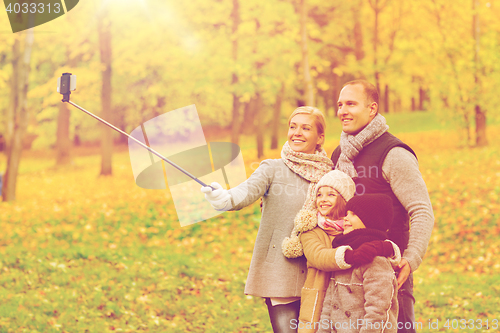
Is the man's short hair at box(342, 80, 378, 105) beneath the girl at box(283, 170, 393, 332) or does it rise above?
above

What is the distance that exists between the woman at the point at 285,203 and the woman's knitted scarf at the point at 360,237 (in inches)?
12.7

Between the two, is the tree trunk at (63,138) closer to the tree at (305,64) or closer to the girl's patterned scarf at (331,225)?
the tree at (305,64)

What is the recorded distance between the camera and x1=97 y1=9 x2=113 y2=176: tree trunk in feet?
44.3

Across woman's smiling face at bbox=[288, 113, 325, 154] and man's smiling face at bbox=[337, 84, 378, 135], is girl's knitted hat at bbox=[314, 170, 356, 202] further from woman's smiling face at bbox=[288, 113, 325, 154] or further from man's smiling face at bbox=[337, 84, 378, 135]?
man's smiling face at bbox=[337, 84, 378, 135]

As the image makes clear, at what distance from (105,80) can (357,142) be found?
12163mm

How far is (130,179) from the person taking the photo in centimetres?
1425

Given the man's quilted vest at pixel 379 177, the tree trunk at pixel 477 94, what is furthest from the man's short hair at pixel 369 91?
the tree trunk at pixel 477 94

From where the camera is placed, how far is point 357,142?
2.64 m

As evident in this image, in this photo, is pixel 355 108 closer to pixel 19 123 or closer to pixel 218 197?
pixel 218 197

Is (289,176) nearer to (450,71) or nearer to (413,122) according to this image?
(450,71)

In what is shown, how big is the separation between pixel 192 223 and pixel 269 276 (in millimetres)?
6870

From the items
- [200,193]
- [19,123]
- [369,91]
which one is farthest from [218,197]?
[19,123]

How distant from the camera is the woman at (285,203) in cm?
261

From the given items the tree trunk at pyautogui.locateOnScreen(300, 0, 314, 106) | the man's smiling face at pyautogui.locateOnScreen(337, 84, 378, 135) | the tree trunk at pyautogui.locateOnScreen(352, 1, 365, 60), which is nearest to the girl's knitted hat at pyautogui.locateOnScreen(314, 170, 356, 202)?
the man's smiling face at pyautogui.locateOnScreen(337, 84, 378, 135)
